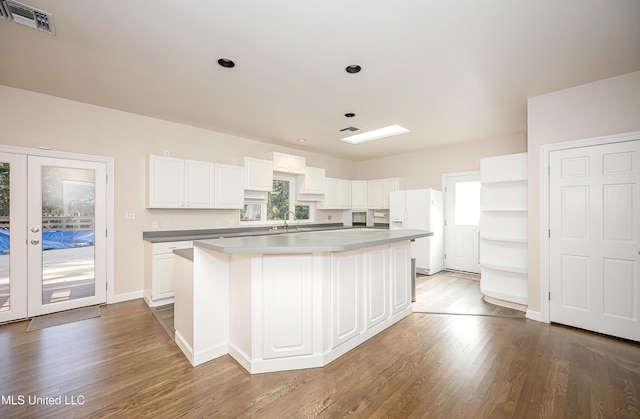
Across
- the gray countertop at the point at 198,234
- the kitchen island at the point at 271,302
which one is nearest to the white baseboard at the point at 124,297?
the gray countertop at the point at 198,234

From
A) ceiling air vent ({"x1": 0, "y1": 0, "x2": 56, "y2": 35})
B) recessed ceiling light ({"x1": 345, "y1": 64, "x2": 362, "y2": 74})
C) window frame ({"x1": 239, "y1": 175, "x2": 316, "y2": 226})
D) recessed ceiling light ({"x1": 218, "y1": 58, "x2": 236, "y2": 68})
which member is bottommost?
window frame ({"x1": 239, "y1": 175, "x2": 316, "y2": 226})

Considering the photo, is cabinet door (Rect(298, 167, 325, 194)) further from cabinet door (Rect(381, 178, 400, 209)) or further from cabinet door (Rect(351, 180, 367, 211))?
cabinet door (Rect(381, 178, 400, 209))

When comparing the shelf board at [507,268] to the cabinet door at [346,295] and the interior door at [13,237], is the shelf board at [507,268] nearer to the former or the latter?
the cabinet door at [346,295]

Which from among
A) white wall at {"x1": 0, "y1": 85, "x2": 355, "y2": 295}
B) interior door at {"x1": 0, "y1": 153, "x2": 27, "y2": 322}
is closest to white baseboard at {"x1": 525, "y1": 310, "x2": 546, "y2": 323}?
white wall at {"x1": 0, "y1": 85, "x2": 355, "y2": 295}

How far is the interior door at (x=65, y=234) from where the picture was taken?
3252 mm

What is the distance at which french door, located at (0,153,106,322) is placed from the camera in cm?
312

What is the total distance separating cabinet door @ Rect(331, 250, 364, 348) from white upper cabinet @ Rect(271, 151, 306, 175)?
125 inches

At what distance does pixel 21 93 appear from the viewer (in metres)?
3.17

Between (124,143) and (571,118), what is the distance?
5450 mm

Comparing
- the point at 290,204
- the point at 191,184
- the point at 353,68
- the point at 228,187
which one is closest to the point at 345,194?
the point at 290,204

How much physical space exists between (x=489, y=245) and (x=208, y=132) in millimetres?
4648

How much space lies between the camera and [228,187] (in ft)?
14.9

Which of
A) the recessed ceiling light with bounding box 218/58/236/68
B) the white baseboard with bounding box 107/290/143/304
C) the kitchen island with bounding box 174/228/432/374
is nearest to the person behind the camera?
the kitchen island with bounding box 174/228/432/374

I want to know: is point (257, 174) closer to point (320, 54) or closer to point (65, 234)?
point (65, 234)
